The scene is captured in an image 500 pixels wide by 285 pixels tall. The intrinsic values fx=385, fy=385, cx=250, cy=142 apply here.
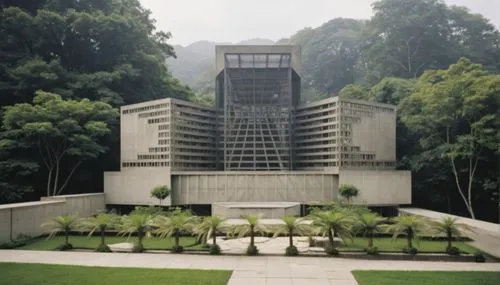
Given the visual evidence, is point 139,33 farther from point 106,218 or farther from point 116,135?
point 106,218

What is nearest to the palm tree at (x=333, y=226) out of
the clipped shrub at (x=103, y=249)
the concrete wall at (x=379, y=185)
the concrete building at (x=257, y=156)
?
the concrete building at (x=257, y=156)

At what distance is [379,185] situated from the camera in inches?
1057

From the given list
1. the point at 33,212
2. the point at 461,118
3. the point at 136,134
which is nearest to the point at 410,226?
the point at 33,212

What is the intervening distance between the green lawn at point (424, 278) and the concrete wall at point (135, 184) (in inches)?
731

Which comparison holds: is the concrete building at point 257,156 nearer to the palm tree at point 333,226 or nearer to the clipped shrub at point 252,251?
the palm tree at point 333,226

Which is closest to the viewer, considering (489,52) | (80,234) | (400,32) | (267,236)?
(267,236)

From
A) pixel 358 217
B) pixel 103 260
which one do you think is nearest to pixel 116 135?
pixel 103 260

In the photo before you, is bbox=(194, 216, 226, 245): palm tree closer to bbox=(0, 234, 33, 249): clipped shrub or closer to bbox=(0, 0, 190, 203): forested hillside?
bbox=(0, 234, 33, 249): clipped shrub

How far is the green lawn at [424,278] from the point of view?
10.6 meters

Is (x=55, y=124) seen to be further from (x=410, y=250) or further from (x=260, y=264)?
(x=410, y=250)

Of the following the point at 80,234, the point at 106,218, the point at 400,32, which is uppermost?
the point at 400,32

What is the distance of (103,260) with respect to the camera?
13656 mm

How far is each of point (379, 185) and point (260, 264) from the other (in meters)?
16.3

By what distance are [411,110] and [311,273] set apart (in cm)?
2380
